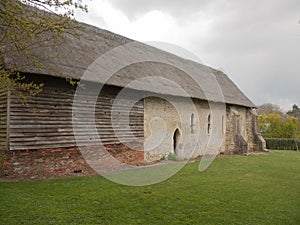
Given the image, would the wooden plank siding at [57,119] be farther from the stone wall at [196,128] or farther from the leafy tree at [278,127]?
the leafy tree at [278,127]

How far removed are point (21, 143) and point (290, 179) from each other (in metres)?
10.3

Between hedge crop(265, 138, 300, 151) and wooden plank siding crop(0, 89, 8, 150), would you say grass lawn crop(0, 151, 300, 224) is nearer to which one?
wooden plank siding crop(0, 89, 8, 150)

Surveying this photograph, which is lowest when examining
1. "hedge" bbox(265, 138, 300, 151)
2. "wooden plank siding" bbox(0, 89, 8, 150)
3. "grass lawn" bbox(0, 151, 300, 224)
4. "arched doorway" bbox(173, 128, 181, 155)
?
"grass lawn" bbox(0, 151, 300, 224)

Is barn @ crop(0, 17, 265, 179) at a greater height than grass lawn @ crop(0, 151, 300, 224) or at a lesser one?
greater

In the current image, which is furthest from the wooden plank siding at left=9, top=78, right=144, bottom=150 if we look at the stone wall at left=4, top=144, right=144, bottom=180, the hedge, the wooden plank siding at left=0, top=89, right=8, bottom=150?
the hedge

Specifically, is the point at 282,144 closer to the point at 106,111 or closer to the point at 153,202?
the point at 106,111

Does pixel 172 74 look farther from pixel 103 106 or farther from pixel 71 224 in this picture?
pixel 71 224

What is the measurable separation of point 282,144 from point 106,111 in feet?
86.2

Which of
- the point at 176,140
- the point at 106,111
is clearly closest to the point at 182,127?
the point at 176,140

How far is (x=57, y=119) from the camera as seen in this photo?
11.2m

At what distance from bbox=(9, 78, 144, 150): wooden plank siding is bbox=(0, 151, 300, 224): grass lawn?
1719 millimetres

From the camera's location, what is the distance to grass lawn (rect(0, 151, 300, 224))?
6297 millimetres

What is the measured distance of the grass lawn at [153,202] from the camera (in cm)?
630

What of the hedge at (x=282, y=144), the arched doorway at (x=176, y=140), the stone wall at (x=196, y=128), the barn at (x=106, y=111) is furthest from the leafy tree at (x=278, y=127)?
the arched doorway at (x=176, y=140)
